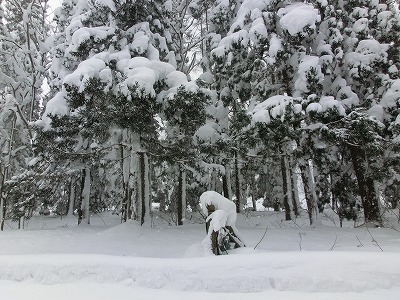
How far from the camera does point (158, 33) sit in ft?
42.5

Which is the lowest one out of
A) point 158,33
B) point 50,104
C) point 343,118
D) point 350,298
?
point 350,298

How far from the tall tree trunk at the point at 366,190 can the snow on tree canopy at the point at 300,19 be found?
442 cm

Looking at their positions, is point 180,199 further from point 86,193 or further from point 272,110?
point 272,110

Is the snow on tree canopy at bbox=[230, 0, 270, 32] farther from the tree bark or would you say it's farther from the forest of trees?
the tree bark

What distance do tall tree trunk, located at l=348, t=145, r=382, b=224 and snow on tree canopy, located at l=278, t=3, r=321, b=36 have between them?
14.5 ft

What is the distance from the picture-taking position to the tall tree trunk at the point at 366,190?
441 inches

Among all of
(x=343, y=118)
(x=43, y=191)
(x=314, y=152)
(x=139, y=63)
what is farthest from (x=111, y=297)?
(x=43, y=191)

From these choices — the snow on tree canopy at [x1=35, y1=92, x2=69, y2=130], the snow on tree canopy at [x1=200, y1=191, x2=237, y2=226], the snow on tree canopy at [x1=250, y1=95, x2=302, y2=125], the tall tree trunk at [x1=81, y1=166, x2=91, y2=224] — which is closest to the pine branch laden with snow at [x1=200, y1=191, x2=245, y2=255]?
the snow on tree canopy at [x1=200, y1=191, x2=237, y2=226]

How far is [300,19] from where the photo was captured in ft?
32.6

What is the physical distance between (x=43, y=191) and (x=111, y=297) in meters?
10.7

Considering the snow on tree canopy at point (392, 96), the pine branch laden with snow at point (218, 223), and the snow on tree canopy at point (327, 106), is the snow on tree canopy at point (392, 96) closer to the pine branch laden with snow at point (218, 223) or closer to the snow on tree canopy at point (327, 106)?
the snow on tree canopy at point (327, 106)

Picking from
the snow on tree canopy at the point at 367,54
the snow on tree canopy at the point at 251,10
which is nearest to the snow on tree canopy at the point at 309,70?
the snow on tree canopy at the point at 367,54

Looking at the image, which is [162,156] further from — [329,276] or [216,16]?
[329,276]

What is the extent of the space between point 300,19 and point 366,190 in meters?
6.45
